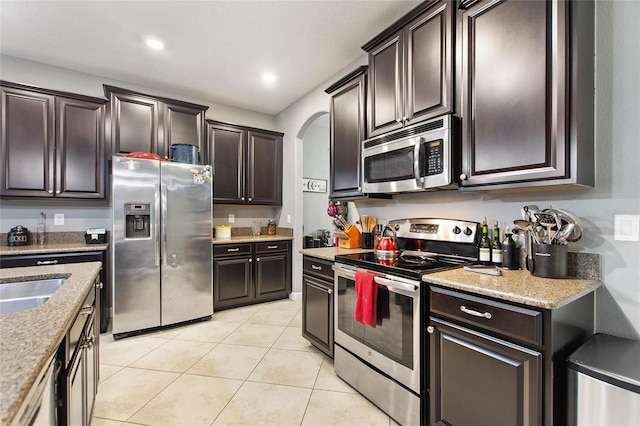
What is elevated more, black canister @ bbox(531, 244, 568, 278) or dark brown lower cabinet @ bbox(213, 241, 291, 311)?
black canister @ bbox(531, 244, 568, 278)

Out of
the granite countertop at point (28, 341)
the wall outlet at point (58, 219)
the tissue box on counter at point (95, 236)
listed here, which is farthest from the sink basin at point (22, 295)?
the wall outlet at point (58, 219)

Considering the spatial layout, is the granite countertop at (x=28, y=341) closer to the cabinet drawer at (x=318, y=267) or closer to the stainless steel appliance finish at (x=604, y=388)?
the cabinet drawer at (x=318, y=267)

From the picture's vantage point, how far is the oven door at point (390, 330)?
1.62 meters

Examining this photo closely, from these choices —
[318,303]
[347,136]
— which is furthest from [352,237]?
[347,136]

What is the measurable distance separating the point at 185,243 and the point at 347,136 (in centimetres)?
207

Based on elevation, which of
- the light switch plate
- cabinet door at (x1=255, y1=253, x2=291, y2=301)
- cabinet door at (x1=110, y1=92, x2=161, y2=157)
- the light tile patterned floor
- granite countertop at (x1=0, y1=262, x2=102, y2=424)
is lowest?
the light tile patterned floor

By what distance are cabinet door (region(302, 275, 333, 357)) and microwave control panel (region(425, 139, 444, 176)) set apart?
3.75 ft

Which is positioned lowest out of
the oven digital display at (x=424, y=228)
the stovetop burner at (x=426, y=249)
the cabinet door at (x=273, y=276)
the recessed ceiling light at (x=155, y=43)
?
the cabinet door at (x=273, y=276)

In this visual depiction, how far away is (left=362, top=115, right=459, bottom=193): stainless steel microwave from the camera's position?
183cm

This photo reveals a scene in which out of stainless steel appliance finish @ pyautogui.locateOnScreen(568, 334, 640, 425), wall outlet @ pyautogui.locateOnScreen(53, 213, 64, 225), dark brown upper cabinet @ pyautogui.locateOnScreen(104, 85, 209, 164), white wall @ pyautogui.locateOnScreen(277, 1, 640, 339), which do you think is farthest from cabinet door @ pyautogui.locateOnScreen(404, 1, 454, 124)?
wall outlet @ pyautogui.locateOnScreen(53, 213, 64, 225)

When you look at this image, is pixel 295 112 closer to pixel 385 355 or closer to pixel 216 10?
pixel 216 10

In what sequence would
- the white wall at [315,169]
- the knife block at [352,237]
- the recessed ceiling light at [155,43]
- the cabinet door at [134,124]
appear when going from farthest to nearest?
the white wall at [315,169]
the cabinet door at [134,124]
the knife block at [352,237]
the recessed ceiling light at [155,43]

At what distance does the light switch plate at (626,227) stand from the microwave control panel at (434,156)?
2.90ft

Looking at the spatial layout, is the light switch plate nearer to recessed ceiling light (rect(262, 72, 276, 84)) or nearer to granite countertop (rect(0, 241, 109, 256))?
recessed ceiling light (rect(262, 72, 276, 84))
